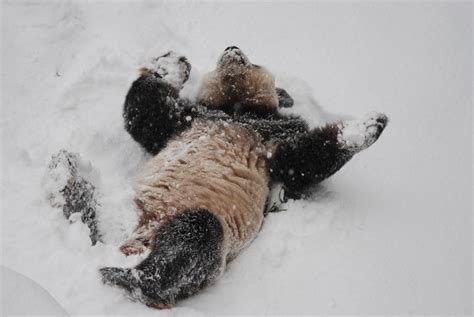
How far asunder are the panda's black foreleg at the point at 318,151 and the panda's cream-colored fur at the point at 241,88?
64 centimetres

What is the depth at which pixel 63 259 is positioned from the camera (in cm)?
340

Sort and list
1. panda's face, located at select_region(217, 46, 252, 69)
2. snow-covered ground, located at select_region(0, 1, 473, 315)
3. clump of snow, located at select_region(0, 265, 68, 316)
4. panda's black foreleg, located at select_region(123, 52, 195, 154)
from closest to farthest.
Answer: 1. clump of snow, located at select_region(0, 265, 68, 316)
2. snow-covered ground, located at select_region(0, 1, 473, 315)
3. panda's black foreleg, located at select_region(123, 52, 195, 154)
4. panda's face, located at select_region(217, 46, 252, 69)

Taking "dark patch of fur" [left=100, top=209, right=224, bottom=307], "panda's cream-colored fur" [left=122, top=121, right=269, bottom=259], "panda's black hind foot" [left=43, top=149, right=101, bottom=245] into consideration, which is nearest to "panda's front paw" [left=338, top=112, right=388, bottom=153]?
"panda's cream-colored fur" [left=122, top=121, right=269, bottom=259]

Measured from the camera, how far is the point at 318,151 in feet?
14.7

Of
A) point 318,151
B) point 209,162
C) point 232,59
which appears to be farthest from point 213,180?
point 232,59

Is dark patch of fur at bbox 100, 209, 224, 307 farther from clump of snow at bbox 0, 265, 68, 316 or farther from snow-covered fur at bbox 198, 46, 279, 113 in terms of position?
snow-covered fur at bbox 198, 46, 279, 113

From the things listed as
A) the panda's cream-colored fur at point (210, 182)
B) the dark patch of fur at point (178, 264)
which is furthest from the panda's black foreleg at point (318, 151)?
the dark patch of fur at point (178, 264)

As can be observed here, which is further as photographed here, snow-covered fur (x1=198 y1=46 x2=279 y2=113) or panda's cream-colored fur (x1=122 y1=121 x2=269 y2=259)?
snow-covered fur (x1=198 y1=46 x2=279 y2=113)

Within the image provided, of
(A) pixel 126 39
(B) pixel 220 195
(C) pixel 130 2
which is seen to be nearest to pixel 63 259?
(B) pixel 220 195

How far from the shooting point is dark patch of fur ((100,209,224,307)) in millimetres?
3270

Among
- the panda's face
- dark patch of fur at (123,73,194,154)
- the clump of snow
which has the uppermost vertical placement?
the panda's face

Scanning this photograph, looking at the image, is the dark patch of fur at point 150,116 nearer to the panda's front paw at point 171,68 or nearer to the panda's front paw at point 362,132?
the panda's front paw at point 171,68

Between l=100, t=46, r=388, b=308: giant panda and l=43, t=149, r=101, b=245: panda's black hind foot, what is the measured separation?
351mm

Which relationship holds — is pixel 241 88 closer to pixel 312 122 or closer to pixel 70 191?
pixel 312 122
